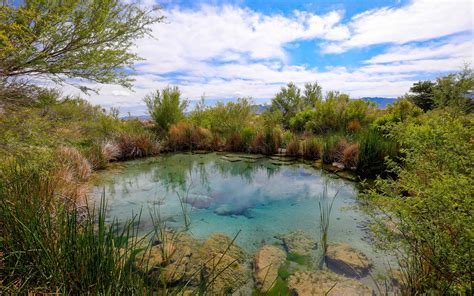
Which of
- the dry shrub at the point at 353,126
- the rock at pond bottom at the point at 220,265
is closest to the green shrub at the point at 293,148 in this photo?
the dry shrub at the point at 353,126

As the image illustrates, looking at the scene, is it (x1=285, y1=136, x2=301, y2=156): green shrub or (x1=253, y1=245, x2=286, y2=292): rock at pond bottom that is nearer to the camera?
(x1=253, y1=245, x2=286, y2=292): rock at pond bottom

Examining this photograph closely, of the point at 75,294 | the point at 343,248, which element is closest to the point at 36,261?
the point at 75,294

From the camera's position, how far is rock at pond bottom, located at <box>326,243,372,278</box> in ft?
7.77

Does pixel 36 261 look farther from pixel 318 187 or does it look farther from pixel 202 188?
pixel 318 187

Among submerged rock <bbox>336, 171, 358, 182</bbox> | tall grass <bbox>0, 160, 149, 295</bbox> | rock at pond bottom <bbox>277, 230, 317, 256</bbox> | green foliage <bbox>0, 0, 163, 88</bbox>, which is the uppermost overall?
green foliage <bbox>0, 0, 163, 88</bbox>

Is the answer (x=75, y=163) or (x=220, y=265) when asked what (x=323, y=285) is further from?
(x=75, y=163)

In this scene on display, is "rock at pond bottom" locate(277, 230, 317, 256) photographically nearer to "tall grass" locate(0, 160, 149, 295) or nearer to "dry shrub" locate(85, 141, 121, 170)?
"tall grass" locate(0, 160, 149, 295)

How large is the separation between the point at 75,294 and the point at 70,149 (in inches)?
223

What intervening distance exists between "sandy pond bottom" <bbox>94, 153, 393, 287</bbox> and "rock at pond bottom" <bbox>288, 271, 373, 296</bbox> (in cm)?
24

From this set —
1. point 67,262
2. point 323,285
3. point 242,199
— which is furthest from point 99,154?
point 323,285

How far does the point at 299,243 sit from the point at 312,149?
5.49 metres

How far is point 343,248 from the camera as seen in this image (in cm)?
271

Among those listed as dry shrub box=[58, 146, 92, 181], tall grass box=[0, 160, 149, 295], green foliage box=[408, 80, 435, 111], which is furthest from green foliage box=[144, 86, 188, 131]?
green foliage box=[408, 80, 435, 111]

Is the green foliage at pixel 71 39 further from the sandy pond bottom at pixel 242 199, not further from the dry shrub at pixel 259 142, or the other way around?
the dry shrub at pixel 259 142
